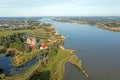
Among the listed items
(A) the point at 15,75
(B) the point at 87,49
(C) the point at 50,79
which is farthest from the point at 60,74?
(B) the point at 87,49

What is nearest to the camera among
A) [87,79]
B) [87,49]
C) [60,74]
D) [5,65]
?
[87,79]

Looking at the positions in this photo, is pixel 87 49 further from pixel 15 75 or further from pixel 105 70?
pixel 15 75

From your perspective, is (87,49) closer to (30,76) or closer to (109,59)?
(109,59)

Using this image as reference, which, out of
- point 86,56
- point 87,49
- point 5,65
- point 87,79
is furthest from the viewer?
point 87,49

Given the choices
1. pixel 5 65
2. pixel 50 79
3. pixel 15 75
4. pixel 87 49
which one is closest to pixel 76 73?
pixel 50 79

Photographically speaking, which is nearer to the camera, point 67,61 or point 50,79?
point 50,79

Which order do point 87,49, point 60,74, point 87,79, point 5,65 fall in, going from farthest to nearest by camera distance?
point 87,49
point 5,65
point 60,74
point 87,79

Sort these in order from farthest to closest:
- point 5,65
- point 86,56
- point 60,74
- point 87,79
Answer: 1. point 86,56
2. point 5,65
3. point 60,74
4. point 87,79

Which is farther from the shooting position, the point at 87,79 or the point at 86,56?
the point at 86,56
